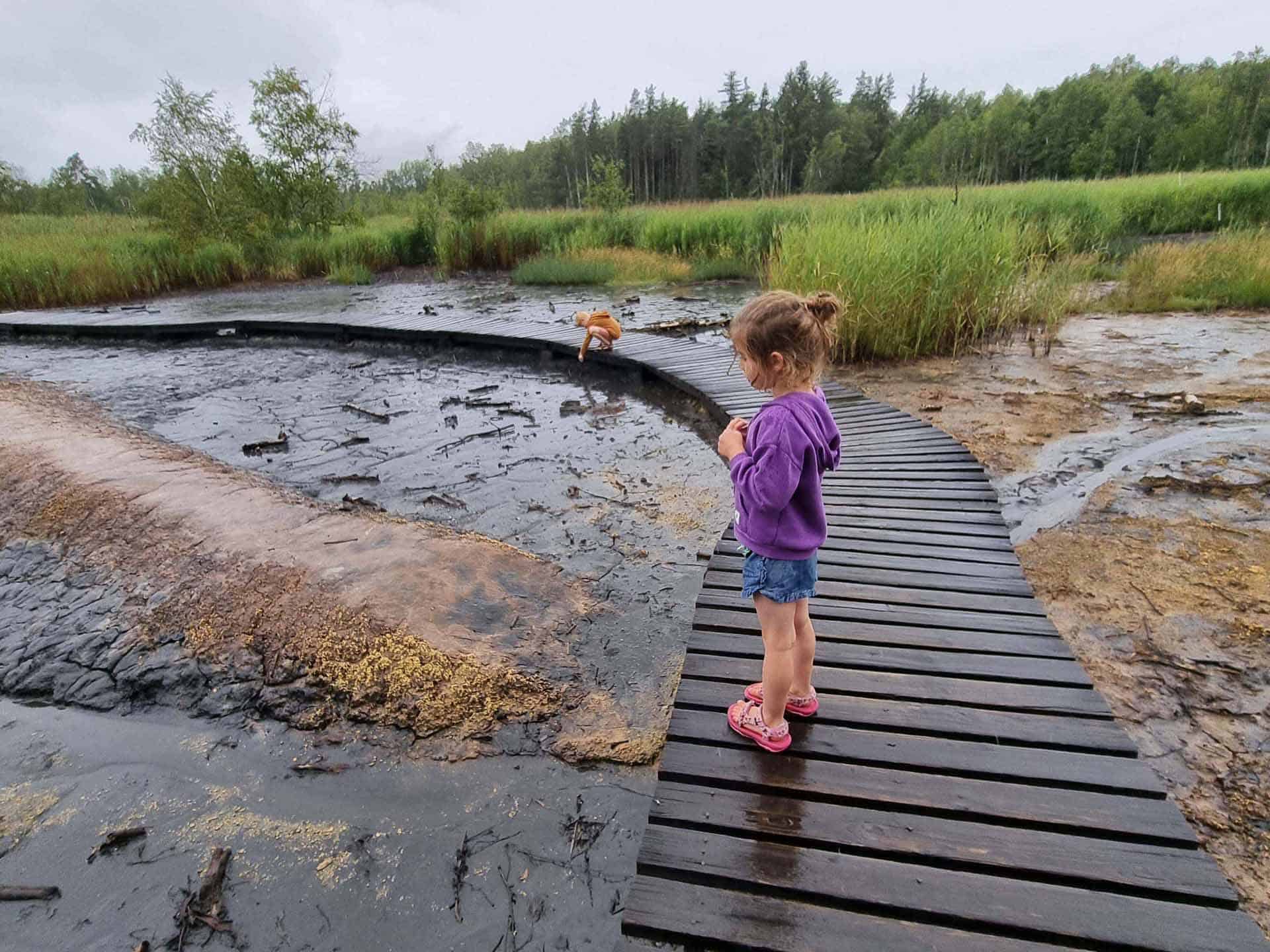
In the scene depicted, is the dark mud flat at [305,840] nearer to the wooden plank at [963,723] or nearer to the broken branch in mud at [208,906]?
the broken branch in mud at [208,906]

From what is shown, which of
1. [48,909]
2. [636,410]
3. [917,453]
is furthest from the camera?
[636,410]

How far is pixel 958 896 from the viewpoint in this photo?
1628 mm

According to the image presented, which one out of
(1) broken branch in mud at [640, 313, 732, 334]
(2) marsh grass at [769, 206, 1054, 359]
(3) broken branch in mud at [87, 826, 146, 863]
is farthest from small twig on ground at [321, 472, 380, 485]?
(1) broken branch in mud at [640, 313, 732, 334]

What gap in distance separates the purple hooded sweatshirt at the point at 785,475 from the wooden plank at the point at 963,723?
0.76m

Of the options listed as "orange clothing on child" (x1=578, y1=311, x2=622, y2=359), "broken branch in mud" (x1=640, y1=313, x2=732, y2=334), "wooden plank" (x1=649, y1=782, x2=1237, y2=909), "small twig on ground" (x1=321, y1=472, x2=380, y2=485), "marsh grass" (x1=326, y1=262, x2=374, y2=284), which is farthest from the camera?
"marsh grass" (x1=326, y1=262, x2=374, y2=284)

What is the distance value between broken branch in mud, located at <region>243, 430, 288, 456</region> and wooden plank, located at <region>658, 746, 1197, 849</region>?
517 cm

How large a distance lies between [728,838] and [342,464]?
472 centimetres

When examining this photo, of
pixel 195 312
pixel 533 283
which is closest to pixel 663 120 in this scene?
pixel 533 283

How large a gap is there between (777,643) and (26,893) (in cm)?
250

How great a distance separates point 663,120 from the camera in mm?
53625

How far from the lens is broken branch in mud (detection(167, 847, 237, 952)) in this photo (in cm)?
198

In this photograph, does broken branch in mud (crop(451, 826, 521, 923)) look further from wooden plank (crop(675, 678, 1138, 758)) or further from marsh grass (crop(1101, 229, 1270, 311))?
marsh grass (crop(1101, 229, 1270, 311))

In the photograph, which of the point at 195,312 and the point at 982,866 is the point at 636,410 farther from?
the point at 195,312

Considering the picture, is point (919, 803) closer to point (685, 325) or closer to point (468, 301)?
point (685, 325)
